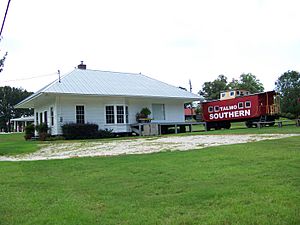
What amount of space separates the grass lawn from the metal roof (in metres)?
17.4

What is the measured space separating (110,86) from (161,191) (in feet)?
78.6

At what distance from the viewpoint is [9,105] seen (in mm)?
89250

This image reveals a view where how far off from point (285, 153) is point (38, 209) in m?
6.37

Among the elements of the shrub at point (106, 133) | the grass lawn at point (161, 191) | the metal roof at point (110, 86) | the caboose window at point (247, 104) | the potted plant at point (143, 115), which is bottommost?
the grass lawn at point (161, 191)

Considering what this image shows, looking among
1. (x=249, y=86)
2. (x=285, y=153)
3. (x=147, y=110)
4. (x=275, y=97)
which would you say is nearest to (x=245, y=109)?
(x=275, y=97)

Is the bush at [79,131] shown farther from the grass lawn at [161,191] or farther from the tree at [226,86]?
the tree at [226,86]

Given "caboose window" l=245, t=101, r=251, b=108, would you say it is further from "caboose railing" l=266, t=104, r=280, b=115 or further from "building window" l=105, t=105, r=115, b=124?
"building window" l=105, t=105, r=115, b=124

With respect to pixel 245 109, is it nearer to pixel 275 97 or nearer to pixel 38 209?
pixel 275 97

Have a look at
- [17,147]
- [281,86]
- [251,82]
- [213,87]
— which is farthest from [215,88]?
[17,147]

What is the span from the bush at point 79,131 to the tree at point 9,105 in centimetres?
6676

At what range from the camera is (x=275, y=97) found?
3114 cm

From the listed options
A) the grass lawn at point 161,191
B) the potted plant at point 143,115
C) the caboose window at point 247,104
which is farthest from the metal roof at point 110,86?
the grass lawn at point 161,191

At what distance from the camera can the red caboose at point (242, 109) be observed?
3050 centimetres

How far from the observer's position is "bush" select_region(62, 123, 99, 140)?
83.0 feet
